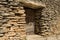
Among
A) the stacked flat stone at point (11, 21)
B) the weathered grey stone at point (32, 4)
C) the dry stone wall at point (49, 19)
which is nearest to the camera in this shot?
the stacked flat stone at point (11, 21)

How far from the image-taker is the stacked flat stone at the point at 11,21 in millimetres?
2664

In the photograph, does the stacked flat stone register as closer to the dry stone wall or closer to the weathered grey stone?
the weathered grey stone

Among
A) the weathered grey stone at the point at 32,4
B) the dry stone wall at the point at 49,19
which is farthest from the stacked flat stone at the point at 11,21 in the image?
the dry stone wall at the point at 49,19

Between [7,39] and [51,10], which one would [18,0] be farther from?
[51,10]

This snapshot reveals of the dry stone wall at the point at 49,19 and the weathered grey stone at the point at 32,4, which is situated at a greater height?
the weathered grey stone at the point at 32,4

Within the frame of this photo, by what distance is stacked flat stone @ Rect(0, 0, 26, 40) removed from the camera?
2664 mm

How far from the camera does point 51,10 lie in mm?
4777

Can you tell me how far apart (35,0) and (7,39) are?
1.84 meters

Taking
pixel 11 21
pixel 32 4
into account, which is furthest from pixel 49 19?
pixel 11 21

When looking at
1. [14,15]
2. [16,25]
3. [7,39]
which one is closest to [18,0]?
[14,15]

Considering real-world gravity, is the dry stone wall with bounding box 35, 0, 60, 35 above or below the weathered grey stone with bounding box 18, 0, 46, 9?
below

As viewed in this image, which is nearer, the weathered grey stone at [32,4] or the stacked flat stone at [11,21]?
the stacked flat stone at [11,21]

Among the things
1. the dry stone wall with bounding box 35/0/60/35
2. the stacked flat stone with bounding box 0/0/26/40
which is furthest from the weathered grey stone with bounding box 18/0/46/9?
the stacked flat stone with bounding box 0/0/26/40

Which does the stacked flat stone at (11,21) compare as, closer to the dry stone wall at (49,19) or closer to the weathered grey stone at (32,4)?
the weathered grey stone at (32,4)
